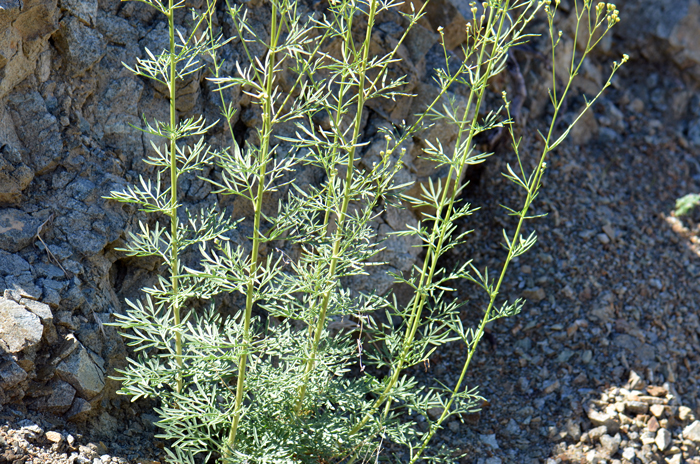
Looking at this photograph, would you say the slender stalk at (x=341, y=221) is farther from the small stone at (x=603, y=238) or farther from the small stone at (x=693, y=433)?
the small stone at (x=603, y=238)

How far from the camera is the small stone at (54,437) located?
2.91m

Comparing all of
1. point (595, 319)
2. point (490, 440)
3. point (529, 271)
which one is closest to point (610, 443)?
point (490, 440)

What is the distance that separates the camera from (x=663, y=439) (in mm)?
3953

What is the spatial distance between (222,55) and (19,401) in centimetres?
218

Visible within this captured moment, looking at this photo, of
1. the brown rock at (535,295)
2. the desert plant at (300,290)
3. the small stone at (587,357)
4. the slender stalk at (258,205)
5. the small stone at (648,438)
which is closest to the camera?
the slender stalk at (258,205)

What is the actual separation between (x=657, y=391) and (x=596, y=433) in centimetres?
59

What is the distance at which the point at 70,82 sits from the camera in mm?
3402

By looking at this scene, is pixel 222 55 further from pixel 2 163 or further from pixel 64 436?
pixel 64 436

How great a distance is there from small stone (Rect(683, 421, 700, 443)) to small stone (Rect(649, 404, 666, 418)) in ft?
0.56

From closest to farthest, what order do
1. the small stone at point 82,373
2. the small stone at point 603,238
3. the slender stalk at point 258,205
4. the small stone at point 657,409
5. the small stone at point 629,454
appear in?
the slender stalk at point 258,205 → the small stone at point 82,373 → the small stone at point 629,454 → the small stone at point 657,409 → the small stone at point 603,238

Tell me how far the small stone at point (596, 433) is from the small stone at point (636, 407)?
25 centimetres

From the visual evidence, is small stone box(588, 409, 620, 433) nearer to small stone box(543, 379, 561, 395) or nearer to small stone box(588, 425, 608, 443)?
small stone box(588, 425, 608, 443)

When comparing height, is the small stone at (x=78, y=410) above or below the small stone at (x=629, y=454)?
below

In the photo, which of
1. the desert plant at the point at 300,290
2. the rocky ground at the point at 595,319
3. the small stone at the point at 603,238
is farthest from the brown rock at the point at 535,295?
the desert plant at the point at 300,290
